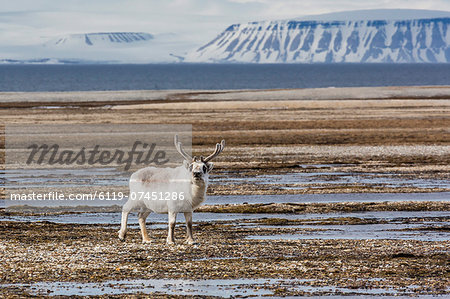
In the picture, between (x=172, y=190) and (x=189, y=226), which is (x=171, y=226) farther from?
(x=172, y=190)

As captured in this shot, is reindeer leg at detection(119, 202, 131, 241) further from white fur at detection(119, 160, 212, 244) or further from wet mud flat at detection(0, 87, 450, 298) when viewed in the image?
wet mud flat at detection(0, 87, 450, 298)

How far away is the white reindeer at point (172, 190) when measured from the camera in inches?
565

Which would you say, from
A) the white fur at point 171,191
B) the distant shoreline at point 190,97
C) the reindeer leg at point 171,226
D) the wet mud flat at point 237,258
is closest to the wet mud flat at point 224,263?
the wet mud flat at point 237,258

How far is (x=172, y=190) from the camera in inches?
584

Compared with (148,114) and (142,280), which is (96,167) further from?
(148,114)

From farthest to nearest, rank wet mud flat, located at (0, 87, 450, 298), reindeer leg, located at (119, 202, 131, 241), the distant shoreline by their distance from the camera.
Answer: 1. the distant shoreline
2. reindeer leg, located at (119, 202, 131, 241)
3. wet mud flat, located at (0, 87, 450, 298)

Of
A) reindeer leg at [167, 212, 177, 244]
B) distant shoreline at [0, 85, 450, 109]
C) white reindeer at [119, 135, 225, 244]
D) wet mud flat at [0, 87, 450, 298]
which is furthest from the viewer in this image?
distant shoreline at [0, 85, 450, 109]

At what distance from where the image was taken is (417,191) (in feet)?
76.0

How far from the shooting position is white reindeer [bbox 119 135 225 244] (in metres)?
14.4

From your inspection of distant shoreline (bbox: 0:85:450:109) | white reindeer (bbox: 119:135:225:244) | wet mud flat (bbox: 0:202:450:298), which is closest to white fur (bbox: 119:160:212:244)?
white reindeer (bbox: 119:135:225:244)

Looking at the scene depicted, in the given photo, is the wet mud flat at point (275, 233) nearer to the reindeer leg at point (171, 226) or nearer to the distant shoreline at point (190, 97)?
the reindeer leg at point (171, 226)

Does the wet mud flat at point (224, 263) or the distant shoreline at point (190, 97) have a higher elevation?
the distant shoreline at point (190, 97)

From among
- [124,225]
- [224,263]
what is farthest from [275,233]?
[224,263]

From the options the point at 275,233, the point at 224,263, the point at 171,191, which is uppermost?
the point at 171,191
